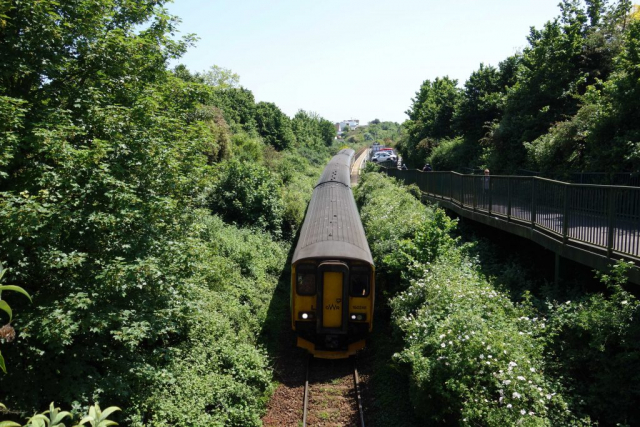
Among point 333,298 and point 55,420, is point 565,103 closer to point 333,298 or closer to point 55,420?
point 333,298

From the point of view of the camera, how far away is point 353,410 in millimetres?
8406

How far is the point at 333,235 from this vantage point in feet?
33.9

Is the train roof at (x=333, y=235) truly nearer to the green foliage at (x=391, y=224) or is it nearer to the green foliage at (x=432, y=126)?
the green foliage at (x=391, y=224)

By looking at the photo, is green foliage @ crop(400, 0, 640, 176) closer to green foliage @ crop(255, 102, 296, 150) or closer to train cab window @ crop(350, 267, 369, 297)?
train cab window @ crop(350, 267, 369, 297)

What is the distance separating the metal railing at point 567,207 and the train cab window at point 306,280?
4.96 m

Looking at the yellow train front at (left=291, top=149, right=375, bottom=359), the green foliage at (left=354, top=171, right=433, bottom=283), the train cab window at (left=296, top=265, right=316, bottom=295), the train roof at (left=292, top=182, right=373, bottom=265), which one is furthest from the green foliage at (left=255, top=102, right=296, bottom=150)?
the train cab window at (left=296, top=265, right=316, bottom=295)

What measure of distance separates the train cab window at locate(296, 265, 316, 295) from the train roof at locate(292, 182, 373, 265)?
0.81 feet

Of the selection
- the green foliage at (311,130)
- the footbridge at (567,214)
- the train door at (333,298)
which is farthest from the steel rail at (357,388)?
the green foliage at (311,130)

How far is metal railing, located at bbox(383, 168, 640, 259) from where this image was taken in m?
6.79

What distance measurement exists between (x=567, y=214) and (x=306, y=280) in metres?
5.31

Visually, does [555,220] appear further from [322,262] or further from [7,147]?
[7,147]

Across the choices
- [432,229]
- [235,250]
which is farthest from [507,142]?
[235,250]

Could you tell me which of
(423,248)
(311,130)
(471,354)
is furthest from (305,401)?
(311,130)

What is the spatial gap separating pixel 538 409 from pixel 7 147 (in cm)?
738
